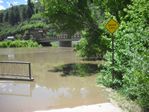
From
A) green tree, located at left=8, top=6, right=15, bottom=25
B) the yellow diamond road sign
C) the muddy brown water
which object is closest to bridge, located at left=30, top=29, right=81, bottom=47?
the muddy brown water

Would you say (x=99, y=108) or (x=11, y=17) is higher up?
(x=11, y=17)

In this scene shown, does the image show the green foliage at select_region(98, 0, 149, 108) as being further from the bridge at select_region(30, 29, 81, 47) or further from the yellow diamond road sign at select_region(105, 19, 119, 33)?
the bridge at select_region(30, 29, 81, 47)

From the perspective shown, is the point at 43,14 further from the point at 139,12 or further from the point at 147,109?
the point at 147,109

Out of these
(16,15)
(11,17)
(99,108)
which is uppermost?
(16,15)

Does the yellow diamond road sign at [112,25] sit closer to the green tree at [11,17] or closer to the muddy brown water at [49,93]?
the muddy brown water at [49,93]

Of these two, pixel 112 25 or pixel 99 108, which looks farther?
pixel 112 25

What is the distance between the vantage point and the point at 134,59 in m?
11.8

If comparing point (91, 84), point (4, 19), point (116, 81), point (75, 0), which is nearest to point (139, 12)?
point (116, 81)

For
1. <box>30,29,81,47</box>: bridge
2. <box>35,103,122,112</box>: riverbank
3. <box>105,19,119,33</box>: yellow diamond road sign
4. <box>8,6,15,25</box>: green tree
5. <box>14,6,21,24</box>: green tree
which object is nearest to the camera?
<box>35,103,122,112</box>: riverbank

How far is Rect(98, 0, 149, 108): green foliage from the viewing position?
11.1 meters

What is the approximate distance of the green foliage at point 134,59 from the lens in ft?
36.4

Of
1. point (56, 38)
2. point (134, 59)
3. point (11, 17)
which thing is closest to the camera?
point (134, 59)

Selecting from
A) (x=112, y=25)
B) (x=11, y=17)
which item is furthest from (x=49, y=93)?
(x=11, y=17)

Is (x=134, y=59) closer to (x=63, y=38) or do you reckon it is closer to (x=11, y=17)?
(x=63, y=38)
